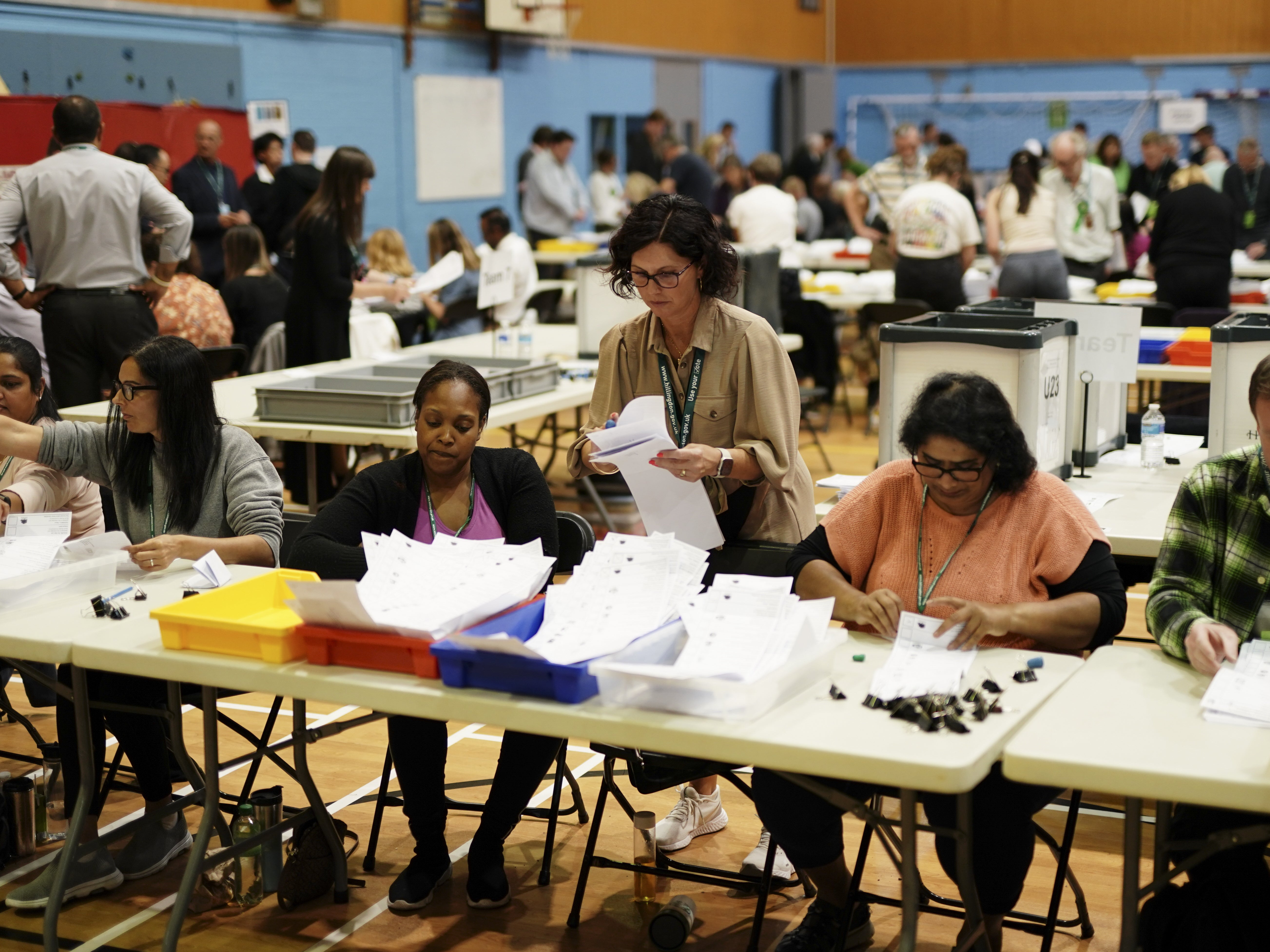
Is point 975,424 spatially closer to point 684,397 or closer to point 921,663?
point 921,663

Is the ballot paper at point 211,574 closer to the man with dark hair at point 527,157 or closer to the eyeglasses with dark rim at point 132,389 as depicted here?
the eyeglasses with dark rim at point 132,389

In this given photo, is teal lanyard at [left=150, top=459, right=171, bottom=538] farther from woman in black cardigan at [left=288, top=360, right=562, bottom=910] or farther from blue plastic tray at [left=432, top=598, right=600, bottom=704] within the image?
blue plastic tray at [left=432, top=598, right=600, bottom=704]

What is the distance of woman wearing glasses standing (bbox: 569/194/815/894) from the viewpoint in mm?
3109

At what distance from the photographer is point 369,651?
247 centimetres

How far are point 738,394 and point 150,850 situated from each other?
1.73 meters

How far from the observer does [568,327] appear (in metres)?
7.71

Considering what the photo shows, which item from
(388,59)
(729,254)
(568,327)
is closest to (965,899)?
(729,254)

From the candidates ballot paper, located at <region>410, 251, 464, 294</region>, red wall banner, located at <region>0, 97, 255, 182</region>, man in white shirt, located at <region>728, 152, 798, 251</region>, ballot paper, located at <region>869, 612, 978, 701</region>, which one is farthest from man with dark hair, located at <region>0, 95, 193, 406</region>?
man in white shirt, located at <region>728, 152, 798, 251</region>

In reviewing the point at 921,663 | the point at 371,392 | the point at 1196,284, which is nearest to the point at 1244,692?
the point at 921,663

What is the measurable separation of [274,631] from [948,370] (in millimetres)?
1859

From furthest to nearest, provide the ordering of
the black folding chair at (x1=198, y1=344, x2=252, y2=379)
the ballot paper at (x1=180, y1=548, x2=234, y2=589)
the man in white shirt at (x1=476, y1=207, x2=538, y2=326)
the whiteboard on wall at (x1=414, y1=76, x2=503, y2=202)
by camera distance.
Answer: the whiteboard on wall at (x1=414, y1=76, x2=503, y2=202), the man in white shirt at (x1=476, y1=207, x2=538, y2=326), the black folding chair at (x1=198, y1=344, x2=252, y2=379), the ballot paper at (x1=180, y1=548, x2=234, y2=589)

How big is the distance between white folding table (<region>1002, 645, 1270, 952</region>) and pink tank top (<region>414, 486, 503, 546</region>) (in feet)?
4.25

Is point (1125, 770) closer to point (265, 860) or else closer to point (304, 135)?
point (265, 860)

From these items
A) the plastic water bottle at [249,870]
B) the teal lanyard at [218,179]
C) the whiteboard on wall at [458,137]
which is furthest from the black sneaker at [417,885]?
the whiteboard on wall at [458,137]
